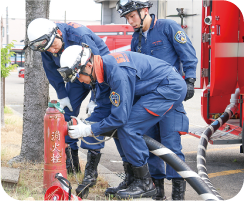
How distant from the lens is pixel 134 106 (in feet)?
9.79

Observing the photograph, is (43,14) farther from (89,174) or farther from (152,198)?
(152,198)

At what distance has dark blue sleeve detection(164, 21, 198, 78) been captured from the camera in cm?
349

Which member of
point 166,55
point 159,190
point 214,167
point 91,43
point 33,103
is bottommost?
point 214,167

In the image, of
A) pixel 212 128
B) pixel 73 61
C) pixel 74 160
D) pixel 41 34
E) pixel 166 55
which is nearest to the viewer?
pixel 73 61

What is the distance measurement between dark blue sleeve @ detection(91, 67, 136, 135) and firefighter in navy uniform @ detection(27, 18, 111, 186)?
39 cm

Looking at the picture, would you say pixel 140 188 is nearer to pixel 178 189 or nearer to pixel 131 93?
pixel 178 189

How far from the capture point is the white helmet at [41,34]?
3.27m

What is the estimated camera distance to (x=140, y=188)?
3.16 metres

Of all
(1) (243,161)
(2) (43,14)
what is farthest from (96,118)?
(1) (243,161)

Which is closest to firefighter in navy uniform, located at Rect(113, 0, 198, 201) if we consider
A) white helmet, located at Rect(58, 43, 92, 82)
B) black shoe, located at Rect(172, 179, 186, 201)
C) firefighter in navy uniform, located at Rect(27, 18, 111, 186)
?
black shoe, located at Rect(172, 179, 186, 201)

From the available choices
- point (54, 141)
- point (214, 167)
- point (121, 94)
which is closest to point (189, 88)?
point (121, 94)

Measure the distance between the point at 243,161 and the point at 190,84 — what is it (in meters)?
2.23

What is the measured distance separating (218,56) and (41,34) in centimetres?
270

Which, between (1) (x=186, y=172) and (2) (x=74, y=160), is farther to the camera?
(2) (x=74, y=160)
